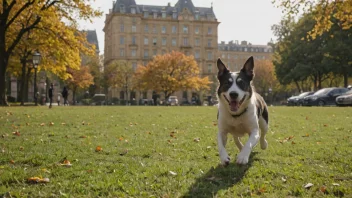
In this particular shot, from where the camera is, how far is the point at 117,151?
21.6 ft

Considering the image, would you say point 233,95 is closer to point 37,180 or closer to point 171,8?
point 37,180

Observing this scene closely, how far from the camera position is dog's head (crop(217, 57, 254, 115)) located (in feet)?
16.8

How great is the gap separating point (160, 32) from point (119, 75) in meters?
34.4

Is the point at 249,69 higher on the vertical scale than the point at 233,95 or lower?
higher

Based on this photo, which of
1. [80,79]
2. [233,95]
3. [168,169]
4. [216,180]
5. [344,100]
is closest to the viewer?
[216,180]

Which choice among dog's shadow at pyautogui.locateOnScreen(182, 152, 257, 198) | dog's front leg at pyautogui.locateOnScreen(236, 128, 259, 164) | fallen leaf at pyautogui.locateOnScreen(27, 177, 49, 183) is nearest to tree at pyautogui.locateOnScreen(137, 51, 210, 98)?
dog's front leg at pyautogui.locateOnScreen(236, 128, 259, 164)

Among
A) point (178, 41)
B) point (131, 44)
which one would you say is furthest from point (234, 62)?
point (131, 44)

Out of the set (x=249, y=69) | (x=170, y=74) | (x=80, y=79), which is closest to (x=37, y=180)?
(x=249, y=69)

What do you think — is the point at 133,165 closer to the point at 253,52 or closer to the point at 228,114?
the point at 228,114

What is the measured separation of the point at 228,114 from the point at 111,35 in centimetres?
10607

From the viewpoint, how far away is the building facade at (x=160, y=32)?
106m

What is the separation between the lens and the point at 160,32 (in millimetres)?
111375

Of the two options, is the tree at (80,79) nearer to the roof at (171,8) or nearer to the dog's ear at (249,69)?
the roof at (171,8)

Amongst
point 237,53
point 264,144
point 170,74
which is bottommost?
point 264,144
